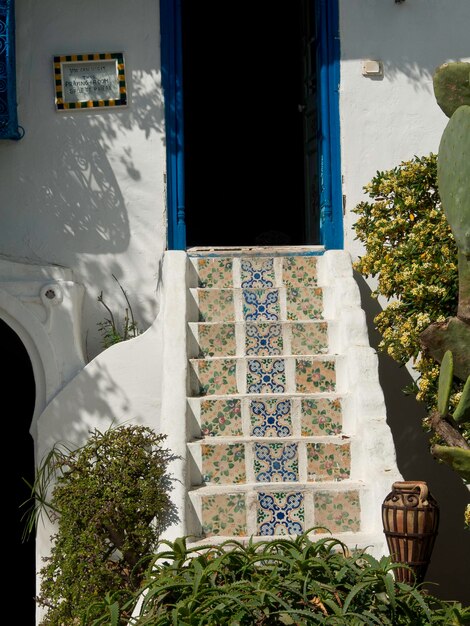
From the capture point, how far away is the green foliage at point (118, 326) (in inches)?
324

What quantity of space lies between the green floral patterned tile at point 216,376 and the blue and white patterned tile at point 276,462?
593 millimetres

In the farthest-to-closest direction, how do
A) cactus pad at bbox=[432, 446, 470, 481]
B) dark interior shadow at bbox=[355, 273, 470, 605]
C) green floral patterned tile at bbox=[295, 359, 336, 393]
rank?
dark interior shadow at bbox=[355, 273, 470, 605] < green floral patterned tile at bbox=[295, 359, 336, 393] < cactus pad at bbox=[432, 446, 470, 481]

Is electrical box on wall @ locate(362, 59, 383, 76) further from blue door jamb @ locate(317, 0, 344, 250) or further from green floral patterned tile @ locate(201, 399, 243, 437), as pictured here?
green floral patterned tile @ locate(201, 399, 243, 437)

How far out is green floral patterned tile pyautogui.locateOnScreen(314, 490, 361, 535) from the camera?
664cm

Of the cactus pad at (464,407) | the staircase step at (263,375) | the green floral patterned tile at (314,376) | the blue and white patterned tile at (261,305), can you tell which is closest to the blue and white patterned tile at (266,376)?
the staircase step at (263,375)

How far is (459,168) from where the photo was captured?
18.4 feet

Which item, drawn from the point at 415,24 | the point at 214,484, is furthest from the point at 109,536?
the point at 415,24

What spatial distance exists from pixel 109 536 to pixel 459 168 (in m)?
2.93

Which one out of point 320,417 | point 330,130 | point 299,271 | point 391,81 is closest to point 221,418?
point 320,417

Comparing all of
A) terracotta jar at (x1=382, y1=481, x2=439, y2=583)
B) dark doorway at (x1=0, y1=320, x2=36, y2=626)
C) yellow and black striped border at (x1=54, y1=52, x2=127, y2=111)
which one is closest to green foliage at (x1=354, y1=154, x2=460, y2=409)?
terracotta jar at (x1=382, y1=481, x2=439, y2=583)

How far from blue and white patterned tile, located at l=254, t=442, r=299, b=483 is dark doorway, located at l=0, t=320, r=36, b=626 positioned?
3.90m

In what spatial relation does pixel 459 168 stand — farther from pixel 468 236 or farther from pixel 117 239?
pixel 117 239

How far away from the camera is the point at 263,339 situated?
7680 millimetres

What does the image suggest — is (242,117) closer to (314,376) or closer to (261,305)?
(261,305)
